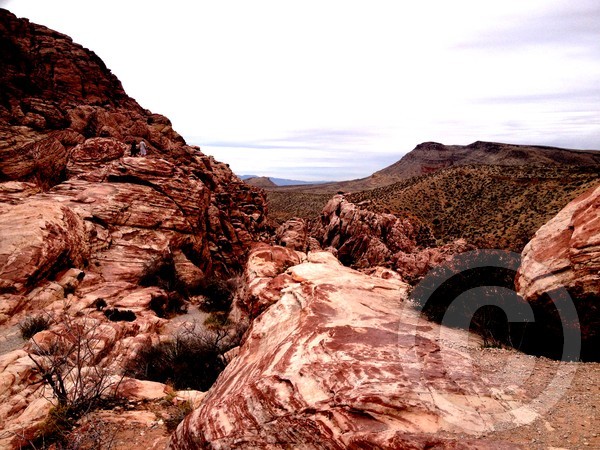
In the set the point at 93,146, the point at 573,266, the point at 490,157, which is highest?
the point at 490,157

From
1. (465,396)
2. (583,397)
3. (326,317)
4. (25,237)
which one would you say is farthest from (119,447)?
(25,237)

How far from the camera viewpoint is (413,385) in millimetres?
5105

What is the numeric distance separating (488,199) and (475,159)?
139 meters

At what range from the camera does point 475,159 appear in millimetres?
172375

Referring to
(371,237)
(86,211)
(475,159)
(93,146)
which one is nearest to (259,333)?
(86,211)

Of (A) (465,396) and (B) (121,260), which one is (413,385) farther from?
(B) (121,260)

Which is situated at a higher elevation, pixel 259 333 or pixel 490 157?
pixel 490 157

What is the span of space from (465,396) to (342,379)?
77.3 inches

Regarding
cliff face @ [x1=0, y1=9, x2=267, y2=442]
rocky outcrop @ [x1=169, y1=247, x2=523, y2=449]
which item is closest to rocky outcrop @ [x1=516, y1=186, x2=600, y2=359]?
rocky outcrop @ [x1=169, y1=247, x2=523, y2=449]

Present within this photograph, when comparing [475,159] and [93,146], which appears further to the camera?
[475,159]

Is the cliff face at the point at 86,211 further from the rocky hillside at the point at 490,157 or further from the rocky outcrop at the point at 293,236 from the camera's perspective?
the rocky hillside at the point at 490,157

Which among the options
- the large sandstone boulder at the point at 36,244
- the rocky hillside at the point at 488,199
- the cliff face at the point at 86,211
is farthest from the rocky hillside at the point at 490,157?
the large sandstone boulder at the point at 36,244

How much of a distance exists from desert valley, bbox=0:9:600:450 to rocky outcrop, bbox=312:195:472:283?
4117mm

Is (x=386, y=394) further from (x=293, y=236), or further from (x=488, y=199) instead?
(x=488, y=199)
